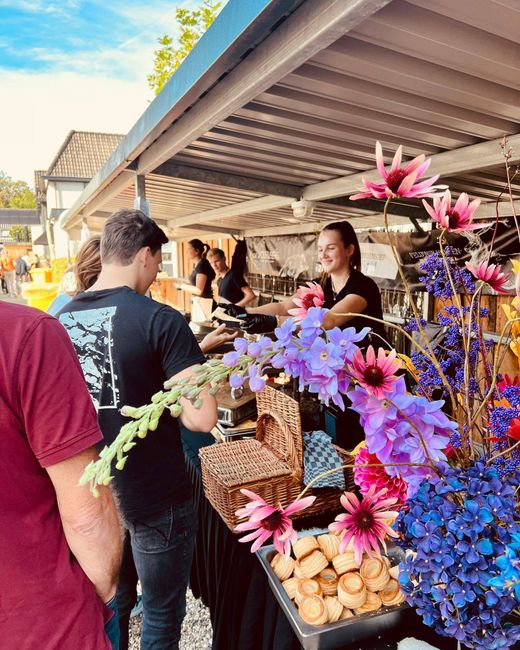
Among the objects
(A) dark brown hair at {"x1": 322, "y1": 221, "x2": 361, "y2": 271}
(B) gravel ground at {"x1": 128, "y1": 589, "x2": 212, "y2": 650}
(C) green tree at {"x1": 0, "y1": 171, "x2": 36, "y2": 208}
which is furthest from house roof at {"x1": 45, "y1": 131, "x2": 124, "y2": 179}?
(C) green tree at {"x1": 0, "y1": 171, "x2": 36, "y2": 208}

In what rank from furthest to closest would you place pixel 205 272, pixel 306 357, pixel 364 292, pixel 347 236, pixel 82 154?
pixel 82 154 < pixel 205 272 < pixel 347 236 < pixel 364 292 < pixel 306 357

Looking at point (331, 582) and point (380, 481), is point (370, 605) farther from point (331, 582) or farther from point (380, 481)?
point (380, 481)

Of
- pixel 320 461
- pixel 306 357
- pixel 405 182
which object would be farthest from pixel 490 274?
pixel 320 461

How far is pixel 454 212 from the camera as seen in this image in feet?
2.70

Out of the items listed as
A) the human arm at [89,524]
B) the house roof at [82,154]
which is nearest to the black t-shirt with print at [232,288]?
the human arm at [89,524]

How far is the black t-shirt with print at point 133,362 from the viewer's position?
1473mm

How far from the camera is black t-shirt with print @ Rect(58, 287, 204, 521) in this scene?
1.47 metres

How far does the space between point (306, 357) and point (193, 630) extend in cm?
230

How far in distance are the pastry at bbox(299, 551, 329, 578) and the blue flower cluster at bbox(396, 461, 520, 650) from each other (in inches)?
23.9

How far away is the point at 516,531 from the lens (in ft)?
2.33

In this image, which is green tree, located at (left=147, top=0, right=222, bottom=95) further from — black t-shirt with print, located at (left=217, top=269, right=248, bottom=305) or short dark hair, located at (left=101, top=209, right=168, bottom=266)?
short dark hair, located at (left=101, top=209, right=168, bottom=266)

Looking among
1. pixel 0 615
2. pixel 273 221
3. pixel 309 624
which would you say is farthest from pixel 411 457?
pixel 273 221

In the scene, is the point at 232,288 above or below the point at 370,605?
above

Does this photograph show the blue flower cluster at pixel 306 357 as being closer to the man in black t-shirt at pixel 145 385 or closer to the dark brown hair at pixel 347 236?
the man in black t-shirt at pixel 145 385
